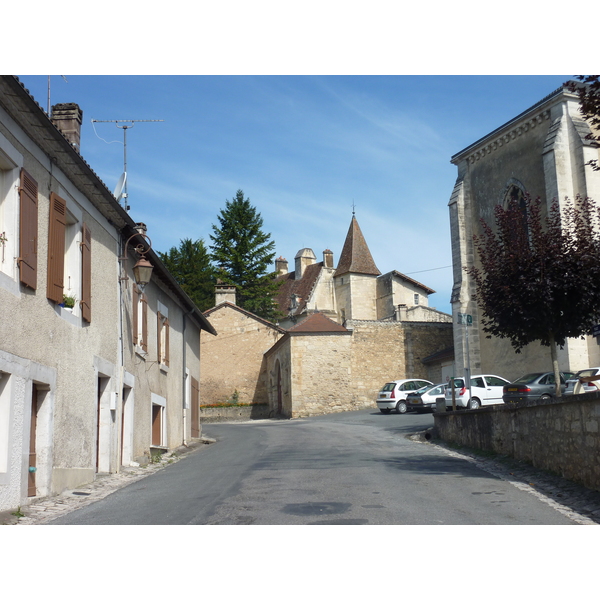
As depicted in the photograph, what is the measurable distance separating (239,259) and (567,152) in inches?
1171

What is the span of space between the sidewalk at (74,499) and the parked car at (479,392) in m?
11.2

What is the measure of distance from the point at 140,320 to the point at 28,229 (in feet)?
20.7

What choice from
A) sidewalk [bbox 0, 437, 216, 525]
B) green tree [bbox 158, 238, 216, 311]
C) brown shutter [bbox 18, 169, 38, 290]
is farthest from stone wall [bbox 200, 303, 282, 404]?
brown shutter [bbox 18, 169, 38, 290]

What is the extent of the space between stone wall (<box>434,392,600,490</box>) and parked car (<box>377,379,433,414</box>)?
1356 cm

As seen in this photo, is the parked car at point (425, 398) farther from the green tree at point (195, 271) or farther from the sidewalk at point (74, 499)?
the green tree at point (195, 271)

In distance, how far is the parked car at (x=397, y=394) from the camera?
29391 mm

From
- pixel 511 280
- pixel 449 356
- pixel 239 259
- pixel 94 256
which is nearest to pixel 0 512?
pixel 94 256

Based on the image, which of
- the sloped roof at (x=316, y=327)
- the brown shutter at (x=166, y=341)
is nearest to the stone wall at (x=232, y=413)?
the sloped roof at (x=316, y=327)

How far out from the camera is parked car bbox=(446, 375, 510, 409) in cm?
2266

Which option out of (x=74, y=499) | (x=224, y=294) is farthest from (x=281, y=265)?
(x=74, y=499)

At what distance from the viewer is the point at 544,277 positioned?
562 inches

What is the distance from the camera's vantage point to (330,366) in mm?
36062

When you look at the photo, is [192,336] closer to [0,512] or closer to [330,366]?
[330,366]

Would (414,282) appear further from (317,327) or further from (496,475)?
(496,475)
